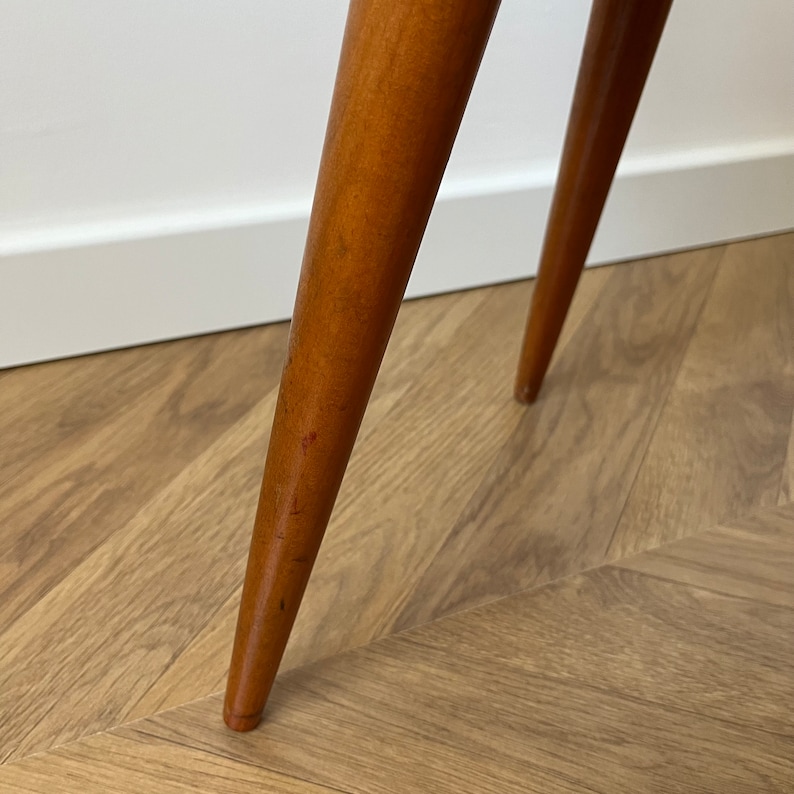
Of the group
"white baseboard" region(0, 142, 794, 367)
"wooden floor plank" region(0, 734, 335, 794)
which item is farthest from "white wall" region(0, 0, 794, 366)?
"wooden floor plank" region(0, 734, 335, 794)

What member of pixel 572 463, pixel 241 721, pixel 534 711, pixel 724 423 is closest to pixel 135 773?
pixel 241 721

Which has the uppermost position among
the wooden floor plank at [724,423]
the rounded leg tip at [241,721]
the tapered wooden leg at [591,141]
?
the tapered wooden leg at [591,141]

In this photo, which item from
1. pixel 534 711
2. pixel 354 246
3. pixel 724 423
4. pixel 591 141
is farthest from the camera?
pixel 724 423

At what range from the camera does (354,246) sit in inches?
10.2

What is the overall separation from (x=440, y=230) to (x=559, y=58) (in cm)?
17

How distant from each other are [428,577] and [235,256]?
11.7 inches

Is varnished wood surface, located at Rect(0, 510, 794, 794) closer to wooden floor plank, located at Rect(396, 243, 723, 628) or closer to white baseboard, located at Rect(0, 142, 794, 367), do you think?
wooden floor plank, located at Rect(396, 243, 723, 628)

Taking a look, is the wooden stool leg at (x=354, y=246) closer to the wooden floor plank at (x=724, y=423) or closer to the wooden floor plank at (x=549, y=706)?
the wooden floor plank at (x=549, y=706)

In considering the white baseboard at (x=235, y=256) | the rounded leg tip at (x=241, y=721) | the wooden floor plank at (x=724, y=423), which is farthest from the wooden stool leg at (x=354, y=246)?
the white baseboard at (x=235, y=256)

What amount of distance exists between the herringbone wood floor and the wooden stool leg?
68 millimetres

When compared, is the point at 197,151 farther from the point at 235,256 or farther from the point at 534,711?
the point at 534,711

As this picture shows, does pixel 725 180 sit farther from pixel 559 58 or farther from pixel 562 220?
pixel 562 220

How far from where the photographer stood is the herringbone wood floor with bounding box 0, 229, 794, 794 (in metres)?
0.35

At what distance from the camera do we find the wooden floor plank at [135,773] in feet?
1.05
